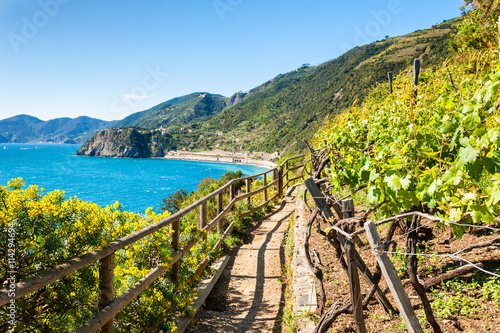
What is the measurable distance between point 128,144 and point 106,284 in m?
171

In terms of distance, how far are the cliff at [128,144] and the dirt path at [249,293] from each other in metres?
163

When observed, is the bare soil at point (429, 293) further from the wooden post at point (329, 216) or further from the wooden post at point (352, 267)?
the wooden post at point (352, 267)

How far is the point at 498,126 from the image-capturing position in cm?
164

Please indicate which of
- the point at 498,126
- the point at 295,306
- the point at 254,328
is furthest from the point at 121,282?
the point at 498,126

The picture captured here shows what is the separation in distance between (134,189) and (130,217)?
62.3m

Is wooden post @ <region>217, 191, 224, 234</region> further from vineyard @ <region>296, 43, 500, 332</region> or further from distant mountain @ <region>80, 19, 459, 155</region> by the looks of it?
distant mountain @ <region>80, 19, 459, 155</region>

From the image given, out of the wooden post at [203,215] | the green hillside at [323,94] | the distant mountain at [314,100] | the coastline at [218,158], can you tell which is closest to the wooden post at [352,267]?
the wooden post at [203,215]

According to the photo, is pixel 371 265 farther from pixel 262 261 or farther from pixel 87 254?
pixel 87 254

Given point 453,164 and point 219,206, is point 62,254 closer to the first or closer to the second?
point 453,164

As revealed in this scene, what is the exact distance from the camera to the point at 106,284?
218cm

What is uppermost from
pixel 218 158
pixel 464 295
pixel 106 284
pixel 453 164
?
pixel 453 164

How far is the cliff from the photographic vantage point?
16050 cm

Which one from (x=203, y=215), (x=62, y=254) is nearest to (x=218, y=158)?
(x=203, y=215)

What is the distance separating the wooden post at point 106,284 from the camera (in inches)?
84.8
